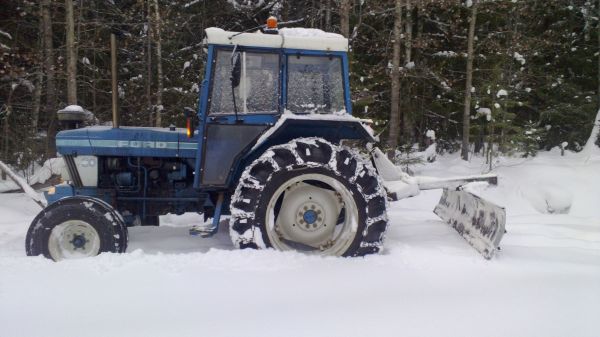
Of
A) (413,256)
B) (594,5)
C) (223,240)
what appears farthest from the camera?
(594,5)

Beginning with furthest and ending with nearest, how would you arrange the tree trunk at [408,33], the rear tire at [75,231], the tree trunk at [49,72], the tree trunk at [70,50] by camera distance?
the tree trunk at [408,33], the tree trunk at [49,72], the tree trunk at [70,50], the rear tire at [75,231]

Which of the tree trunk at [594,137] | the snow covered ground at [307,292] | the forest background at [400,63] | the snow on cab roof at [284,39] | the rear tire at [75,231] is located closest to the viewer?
the snow covered ground at [307,292]

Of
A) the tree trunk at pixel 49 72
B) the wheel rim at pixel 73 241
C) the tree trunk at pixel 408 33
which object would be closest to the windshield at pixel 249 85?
the wheel rim at pixel 73 241

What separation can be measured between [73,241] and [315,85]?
9.06ft

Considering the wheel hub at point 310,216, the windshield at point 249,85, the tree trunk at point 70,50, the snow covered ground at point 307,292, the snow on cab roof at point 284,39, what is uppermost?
the tree trunk at point 70,50

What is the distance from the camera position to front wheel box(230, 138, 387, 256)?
12.6ft

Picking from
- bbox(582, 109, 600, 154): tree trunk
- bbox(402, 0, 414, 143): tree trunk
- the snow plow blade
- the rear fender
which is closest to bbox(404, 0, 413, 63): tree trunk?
bbox(402, 0, 414, 143): tree trunk

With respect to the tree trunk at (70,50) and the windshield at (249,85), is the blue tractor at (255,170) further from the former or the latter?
the tree trunk at (70,50)

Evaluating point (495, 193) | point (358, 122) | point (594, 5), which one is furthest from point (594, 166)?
point (594, 5)

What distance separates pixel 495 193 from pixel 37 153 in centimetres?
965

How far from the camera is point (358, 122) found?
162 inches

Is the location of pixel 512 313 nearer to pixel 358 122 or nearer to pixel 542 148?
pixel 358 122

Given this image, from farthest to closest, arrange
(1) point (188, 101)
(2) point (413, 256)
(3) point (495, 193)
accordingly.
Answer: (1) point (188, 101) → (3) point (495, 193) → (2) point (413, 256)

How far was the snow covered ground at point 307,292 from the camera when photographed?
2578 millimetres
